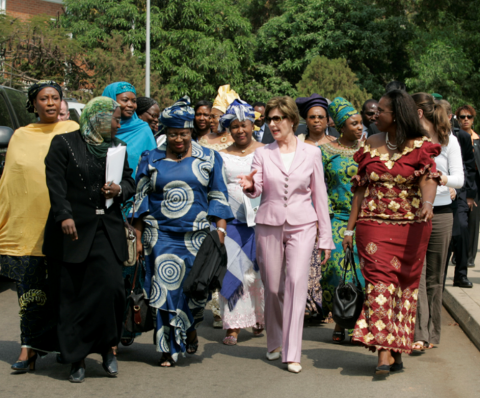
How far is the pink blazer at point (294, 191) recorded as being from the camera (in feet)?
20.3

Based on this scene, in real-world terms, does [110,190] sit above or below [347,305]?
above

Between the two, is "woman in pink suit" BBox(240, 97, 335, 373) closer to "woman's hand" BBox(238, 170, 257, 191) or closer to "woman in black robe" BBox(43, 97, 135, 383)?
"woman's hand" BBox(238, 170, 257, 191)

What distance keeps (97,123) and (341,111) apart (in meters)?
2.85

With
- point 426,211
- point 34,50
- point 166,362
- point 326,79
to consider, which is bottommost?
point 166,362

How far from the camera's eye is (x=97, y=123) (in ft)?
18.7

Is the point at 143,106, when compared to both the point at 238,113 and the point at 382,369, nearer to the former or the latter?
the point at 238,113

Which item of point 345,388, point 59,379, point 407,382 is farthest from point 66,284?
point 407,382

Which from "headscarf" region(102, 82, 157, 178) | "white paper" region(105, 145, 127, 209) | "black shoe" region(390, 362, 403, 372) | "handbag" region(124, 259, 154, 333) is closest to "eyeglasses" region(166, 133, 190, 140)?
"white paper" region(105, 145, 127, 209)

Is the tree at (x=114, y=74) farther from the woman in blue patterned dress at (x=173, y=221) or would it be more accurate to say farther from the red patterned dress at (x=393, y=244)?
the red patterned dress at (x=393, y=244)

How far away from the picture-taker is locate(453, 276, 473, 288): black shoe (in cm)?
945

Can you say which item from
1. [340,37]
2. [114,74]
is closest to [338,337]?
[114,74]

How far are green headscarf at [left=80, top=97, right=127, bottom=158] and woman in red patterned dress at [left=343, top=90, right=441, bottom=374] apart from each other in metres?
2.07

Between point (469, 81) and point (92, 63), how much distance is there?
46.6 feet

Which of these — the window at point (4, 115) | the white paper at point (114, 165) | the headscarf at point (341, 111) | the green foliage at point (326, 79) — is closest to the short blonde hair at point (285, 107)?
the headscarf at point (341, 111)
